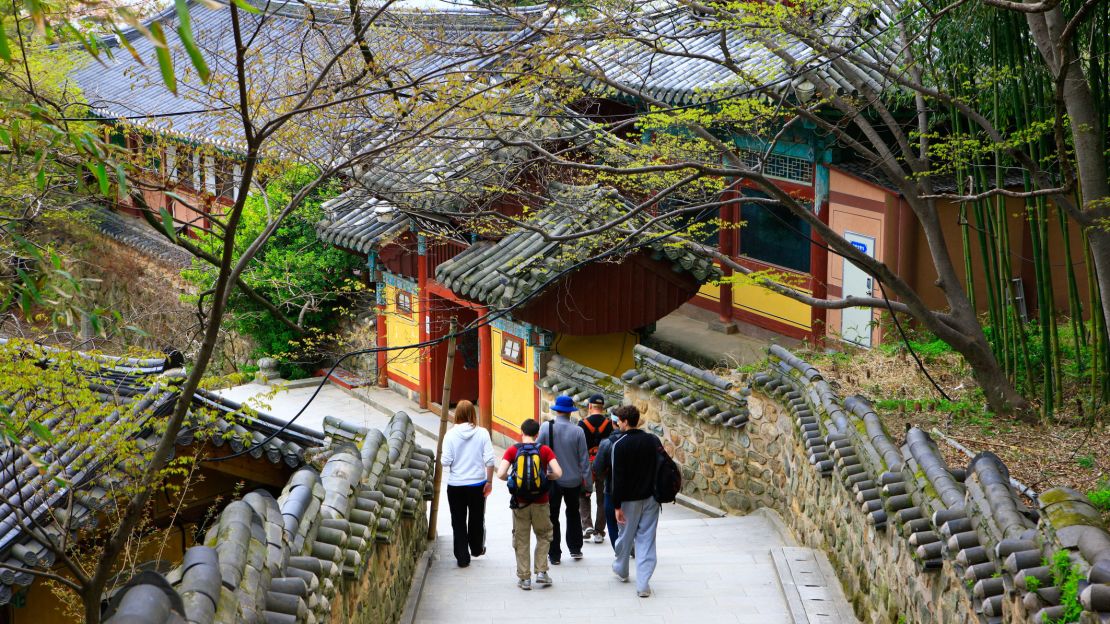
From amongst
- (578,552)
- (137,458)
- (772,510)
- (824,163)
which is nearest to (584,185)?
(824,163)

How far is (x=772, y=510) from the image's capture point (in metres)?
11.9

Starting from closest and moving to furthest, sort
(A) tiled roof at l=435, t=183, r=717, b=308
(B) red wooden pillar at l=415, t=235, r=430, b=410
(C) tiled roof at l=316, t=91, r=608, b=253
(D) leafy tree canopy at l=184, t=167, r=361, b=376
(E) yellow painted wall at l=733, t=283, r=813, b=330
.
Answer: (C) tiled roof at l=316, t=91, r=608, b=253
(A) tiled roof at l=435, t=183, r=717, b=308
(B) red wooden pillar at l=415, t=235, r=430, b=410
(E) yellow painted wall at l=733, t=283, r=813, b=330
(D) leafy tree canopy at l=184, t=167, r=361, b=376

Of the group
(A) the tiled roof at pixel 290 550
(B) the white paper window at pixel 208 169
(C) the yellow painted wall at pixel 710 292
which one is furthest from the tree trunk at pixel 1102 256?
(C) the yellow painted wall at pixel 710 292

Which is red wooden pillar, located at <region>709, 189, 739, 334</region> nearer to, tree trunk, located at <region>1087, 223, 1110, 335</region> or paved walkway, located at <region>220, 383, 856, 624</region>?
paved walkway, located at <region>220, 383, 856, 624</region>

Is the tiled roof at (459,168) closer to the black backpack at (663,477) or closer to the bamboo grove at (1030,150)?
the black backpack at (663,477)

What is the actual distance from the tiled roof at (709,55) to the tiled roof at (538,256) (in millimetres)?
1413

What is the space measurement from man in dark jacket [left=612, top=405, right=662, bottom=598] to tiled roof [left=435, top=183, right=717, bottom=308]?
4.18m

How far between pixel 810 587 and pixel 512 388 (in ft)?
25.6

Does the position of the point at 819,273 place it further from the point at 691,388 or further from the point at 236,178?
the point at 236,178

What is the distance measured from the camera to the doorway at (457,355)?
1738 cm

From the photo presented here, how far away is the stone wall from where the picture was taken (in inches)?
211

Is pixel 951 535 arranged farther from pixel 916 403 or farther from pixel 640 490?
pixel 916 403

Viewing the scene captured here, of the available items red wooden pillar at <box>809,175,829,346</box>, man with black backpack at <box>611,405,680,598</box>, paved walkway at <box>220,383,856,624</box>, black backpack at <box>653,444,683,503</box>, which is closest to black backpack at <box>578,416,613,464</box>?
paved walkway at <box>220,383,856,624</box>

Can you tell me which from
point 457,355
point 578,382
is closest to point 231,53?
point 578,382
